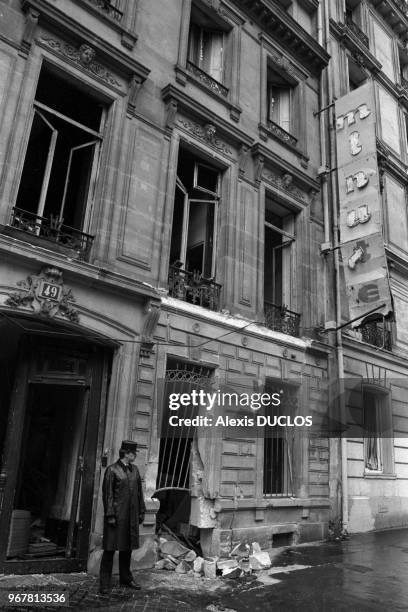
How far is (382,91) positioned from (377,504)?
13.7m

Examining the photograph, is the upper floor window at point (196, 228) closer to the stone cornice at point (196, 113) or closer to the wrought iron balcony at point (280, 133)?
the stone cornice at point (196, 113)

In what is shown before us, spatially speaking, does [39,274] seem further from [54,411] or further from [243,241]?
[243,241]

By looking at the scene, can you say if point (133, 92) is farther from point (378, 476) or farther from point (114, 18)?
point (378, 476)

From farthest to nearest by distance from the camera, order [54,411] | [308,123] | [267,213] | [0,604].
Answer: [308,123] < [267,213] < [54,411] < [0,604]

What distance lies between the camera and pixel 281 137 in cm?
1209

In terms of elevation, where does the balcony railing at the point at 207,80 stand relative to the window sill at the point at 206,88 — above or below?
above

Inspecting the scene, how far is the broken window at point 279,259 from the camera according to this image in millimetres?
11258

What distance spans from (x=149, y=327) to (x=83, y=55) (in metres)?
4.70

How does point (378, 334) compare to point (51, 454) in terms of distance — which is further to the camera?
point (378, 334)

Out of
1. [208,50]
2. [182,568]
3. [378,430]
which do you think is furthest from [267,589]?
[208,50]

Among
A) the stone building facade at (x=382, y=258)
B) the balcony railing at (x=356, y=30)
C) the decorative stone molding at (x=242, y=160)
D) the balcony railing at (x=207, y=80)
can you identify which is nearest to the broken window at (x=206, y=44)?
the balcony railing at (x=207, y=80)

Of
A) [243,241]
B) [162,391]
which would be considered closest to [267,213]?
[243,241]

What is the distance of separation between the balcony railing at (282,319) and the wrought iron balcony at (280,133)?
4.18m

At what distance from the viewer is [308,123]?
519 inches
